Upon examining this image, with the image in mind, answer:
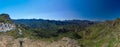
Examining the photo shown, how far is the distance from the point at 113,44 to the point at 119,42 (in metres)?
4.20

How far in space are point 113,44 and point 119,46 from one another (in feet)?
17.7

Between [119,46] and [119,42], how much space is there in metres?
4.61

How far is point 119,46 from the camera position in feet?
640

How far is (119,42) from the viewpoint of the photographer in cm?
19900

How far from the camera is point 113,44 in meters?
199
